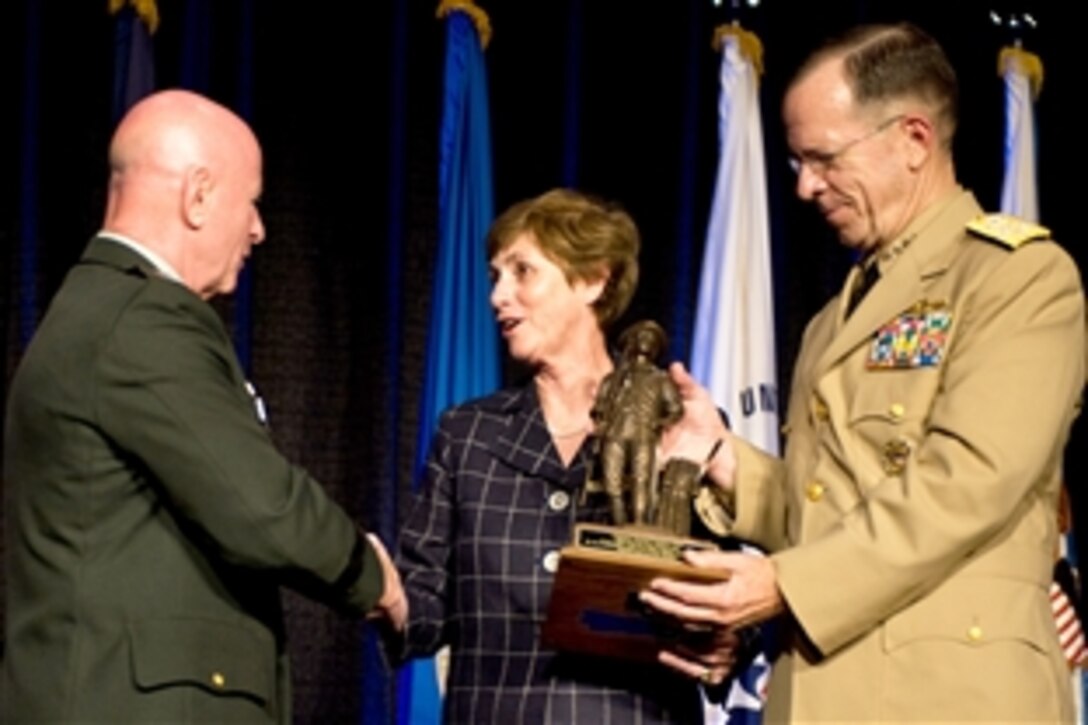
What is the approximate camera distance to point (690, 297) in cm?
488

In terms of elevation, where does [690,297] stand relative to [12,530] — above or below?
above

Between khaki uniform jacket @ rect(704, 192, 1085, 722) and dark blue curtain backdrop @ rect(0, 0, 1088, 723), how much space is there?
2152 mm

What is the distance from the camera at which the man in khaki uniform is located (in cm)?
230

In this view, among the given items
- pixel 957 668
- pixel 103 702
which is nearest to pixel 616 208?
pixel 957 668

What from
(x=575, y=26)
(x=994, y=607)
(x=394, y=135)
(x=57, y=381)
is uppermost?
(x=575, y=26)

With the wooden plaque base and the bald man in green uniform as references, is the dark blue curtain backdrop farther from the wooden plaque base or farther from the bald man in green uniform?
the bald man in green uniform

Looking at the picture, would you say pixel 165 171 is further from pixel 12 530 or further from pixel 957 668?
pixel 957 668

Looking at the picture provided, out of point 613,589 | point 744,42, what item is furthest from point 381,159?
point 613,589

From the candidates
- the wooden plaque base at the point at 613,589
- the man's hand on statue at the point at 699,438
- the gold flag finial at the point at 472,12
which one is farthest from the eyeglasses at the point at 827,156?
the gold flag finial at the point at 472,12

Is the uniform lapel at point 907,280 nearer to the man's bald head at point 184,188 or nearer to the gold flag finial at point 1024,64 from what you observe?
the man's bald head at point 184,188

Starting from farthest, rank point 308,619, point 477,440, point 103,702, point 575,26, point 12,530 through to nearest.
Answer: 1. point 575,26
2. point 308,619
3. point 477,440
4. point 12,530
5. point 103,702

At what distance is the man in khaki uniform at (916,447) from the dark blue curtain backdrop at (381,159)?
2.05 metres

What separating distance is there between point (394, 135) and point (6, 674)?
2.40 meters

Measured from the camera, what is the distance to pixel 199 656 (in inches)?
89.3
